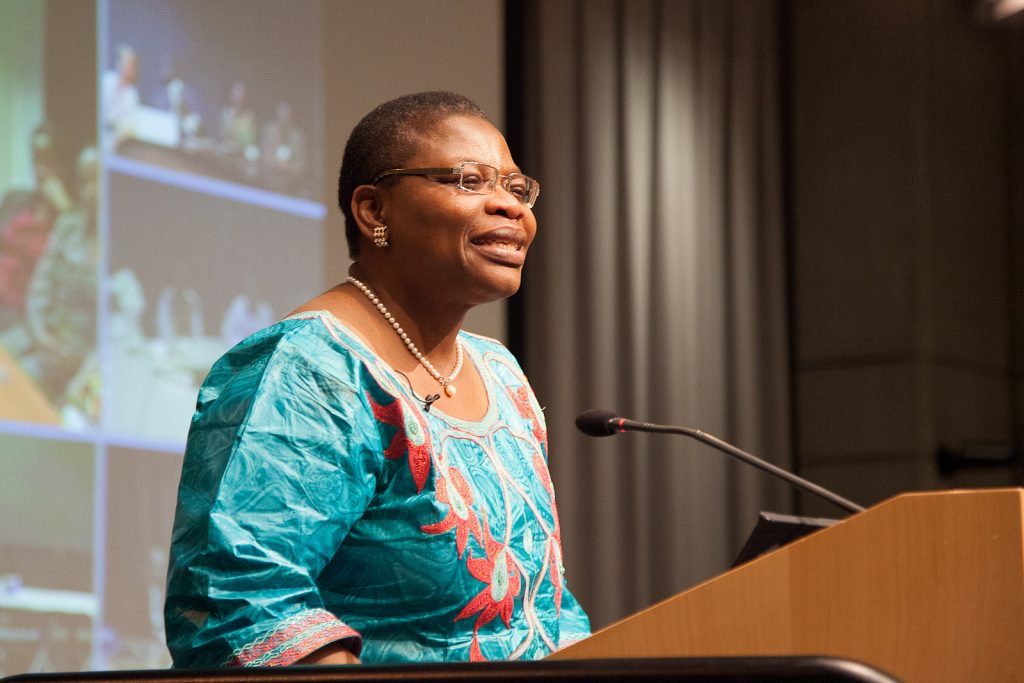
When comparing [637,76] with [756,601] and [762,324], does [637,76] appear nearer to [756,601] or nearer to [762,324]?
[762,324]

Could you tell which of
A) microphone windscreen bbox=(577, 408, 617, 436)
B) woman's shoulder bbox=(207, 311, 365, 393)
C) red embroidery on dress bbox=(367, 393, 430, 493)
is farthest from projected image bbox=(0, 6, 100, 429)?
red embroidery on dress bbox=(367, 393, 430, 493)

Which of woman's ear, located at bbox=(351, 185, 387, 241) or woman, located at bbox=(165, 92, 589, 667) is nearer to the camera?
woman, located at bbox=(165, 92, 589, 667)

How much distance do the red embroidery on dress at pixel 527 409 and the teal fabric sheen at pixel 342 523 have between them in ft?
0.58

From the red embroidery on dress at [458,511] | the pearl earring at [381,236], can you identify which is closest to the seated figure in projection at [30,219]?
the pearl earring at [381,236]

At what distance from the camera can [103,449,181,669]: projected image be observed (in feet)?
11.3

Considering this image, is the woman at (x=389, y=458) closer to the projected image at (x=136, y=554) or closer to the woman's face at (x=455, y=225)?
the woman's face at (x=455, y=225)

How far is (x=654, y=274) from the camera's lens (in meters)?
5.27

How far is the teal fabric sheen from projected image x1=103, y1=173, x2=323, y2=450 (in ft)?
5.57

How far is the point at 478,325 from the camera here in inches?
185

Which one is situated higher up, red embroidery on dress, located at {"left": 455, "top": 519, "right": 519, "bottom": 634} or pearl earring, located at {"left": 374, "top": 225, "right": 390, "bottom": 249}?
pearl earring, located at {"left": 374, "top": 225, "right": 390, "bottom": 249}

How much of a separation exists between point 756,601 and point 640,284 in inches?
149

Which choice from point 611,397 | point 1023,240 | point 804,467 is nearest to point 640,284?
point 611,397

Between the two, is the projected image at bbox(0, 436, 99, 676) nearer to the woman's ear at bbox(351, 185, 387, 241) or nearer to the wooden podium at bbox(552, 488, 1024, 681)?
the woman's ear at bbox(351, 185, 387, 241)

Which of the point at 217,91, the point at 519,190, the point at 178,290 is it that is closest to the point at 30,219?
the point at 178,290
